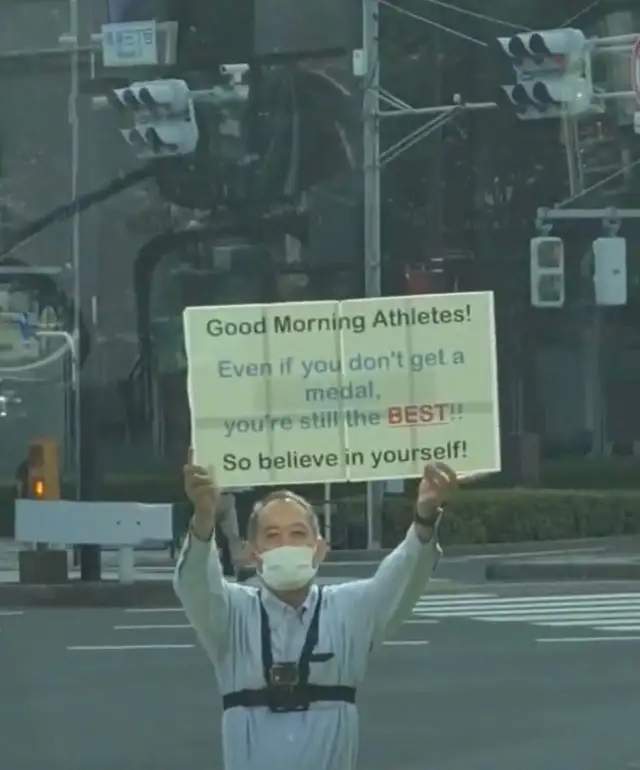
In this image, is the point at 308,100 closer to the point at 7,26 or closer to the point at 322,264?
the point at 322,264

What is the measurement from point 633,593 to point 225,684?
1717 centimetres

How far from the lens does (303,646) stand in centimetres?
514

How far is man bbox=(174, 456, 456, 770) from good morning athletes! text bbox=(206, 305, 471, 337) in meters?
0.50

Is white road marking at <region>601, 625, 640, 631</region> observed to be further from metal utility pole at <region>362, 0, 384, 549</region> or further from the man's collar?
the man's collar

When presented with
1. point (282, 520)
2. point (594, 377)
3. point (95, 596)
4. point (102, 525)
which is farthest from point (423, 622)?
point (594, 377)

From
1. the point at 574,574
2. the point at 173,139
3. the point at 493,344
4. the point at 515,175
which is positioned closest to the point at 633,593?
the point at 574,574

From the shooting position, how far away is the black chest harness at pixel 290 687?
5117 millimetres

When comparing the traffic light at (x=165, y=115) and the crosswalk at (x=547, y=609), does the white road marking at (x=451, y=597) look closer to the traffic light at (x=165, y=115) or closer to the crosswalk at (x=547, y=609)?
the crosswalk at (x=547, y=609)

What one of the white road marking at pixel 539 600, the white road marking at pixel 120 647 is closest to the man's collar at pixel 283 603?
the white road marking at pixel 120 647

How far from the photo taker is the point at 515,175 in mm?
35094

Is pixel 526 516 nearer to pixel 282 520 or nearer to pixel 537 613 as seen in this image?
pixel 537 613

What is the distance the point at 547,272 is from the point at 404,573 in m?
19.6

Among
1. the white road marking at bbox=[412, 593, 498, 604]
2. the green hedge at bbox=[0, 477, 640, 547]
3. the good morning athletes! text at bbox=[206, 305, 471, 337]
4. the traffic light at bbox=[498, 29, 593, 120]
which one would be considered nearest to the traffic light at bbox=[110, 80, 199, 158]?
the traffic light at bbox=[498, 29, 593, 120]

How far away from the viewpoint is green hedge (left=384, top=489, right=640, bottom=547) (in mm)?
29391
